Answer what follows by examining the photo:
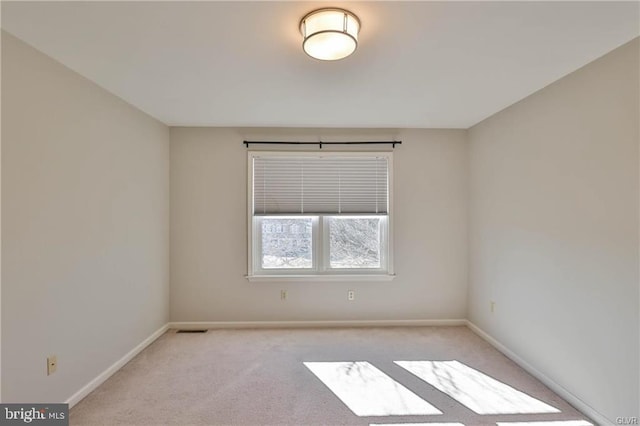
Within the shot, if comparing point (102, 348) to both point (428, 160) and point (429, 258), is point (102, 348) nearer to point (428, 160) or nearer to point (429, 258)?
point (429, 258)

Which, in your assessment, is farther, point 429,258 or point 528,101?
point 429,258

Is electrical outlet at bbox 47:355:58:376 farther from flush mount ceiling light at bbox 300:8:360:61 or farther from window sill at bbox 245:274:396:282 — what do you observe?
flush mount ceiling light at bbox 300:8:360:61

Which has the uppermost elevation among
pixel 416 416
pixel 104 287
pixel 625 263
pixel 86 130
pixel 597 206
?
pixel 86 130

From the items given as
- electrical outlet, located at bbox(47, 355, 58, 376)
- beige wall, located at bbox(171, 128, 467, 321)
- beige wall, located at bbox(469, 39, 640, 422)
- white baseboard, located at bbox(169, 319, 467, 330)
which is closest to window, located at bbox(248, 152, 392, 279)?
beige wall, located at bbox(171, 128, 467, 321)

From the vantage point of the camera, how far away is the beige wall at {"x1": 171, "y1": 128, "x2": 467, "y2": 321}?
3.57m

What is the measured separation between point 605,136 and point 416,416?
2249mm

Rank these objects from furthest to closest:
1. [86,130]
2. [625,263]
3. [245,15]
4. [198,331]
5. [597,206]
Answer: [198,331]
[86,130]
[597,206]
[625,263]
[245,15]

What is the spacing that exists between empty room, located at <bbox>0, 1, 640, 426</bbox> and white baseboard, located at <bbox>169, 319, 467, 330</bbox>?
4 centimetres

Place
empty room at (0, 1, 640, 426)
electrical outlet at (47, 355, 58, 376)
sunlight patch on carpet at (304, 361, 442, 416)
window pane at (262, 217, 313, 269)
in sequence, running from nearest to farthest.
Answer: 1. empty room at (0, 1, 640, 426)
2. electrical outlet at (47, 355, 58, 376)
3. sunlight patch on carpet at (304, 361, 442, 416)
4. window pane at (262, 217, 313, 269)

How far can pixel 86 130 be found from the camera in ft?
7.50

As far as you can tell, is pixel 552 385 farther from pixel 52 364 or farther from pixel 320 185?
pixel 52 364

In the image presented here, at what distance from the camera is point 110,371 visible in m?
2.52

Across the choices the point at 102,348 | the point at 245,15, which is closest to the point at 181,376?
the point at 102,348

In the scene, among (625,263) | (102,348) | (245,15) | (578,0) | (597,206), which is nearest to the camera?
(578,0)
